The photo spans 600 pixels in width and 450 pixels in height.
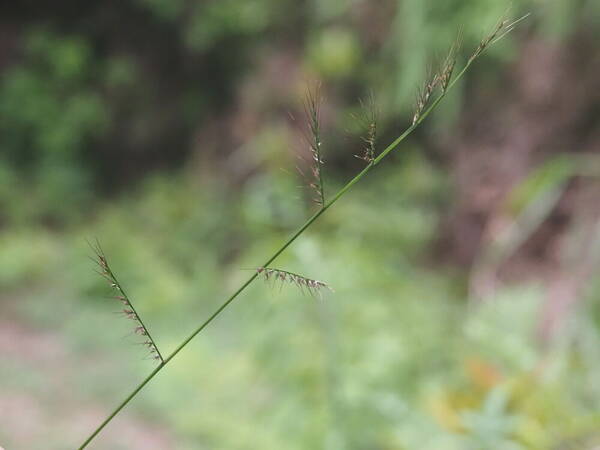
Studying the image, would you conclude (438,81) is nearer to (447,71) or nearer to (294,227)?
(447,71)

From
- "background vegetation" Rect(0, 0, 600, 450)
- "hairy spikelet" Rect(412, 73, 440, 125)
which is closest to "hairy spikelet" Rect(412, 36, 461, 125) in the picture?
"hairy spikelet" Rect(412, 73, 440, 125)

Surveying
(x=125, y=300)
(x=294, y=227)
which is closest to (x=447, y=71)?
(x=125, y=300)

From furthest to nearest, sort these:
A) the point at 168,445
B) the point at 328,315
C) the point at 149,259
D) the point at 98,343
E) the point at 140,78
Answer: the point at 140,78, the point at 149,259, the point at 98,343, the point at 168,445, the point at 328,315

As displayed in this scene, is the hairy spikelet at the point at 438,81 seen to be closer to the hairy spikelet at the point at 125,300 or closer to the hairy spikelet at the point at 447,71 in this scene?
the hairy spikelet at the point at 447,71

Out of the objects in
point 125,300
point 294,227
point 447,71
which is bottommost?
point 125,300

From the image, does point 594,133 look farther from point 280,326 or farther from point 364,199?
point 280,326

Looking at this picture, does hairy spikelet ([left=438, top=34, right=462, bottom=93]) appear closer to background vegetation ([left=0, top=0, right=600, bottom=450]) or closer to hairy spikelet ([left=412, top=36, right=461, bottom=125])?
hairy spikelet ([left=412, top=36, right=461, bottom=125])

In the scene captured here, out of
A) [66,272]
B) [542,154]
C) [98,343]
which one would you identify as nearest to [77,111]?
[66,272]

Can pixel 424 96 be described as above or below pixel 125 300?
above
